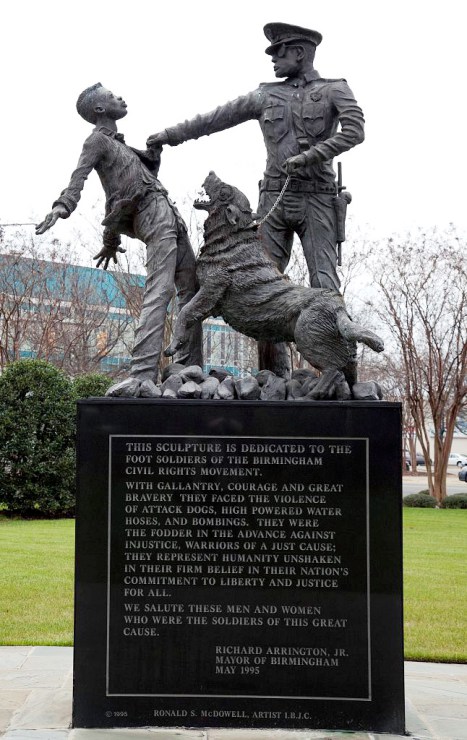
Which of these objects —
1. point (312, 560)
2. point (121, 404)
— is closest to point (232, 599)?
point (312, 560)

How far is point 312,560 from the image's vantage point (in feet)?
16.5

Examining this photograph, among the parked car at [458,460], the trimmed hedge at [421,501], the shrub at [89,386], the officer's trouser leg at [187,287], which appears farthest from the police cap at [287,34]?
the parked car at [458,460]

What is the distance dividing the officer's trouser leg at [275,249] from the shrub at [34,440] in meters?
11.1

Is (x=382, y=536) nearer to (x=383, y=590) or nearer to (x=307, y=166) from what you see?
(x=383, y=590)

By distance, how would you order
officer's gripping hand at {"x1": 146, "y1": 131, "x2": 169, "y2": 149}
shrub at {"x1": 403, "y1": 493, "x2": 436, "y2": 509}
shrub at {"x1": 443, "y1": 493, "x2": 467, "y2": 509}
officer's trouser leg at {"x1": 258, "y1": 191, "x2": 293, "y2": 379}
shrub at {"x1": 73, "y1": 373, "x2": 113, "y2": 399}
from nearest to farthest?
officer's gripping hand at {"x1": 146, "y1": 131, "x2": 169, "y2": 149}
officer's trouser leg at {"x1": 258, "y1": 191, "x2": 293, "y2": 379}
shrub at {"x1": 73, "y1": 373, "x2": 113, "y2": 399}
shrub at {"x1": 443, "y1": 493, "x2": 467, "y2": 509}
shrub at {"x1": 403, "y1": 493, "x2": 436, "y2": 509}

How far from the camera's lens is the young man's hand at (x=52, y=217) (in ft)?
18.1

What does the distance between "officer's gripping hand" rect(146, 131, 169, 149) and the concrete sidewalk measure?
3.79 metres

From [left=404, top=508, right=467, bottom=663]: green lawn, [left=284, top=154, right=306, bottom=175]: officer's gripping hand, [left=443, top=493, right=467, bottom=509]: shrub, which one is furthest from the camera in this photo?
[left=443, top=493, right=467, bottom=509]: shrub

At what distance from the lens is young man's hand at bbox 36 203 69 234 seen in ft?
18.1

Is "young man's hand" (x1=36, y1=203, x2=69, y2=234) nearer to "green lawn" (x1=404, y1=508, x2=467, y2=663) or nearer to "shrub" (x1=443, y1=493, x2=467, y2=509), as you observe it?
"green lawn" (x1=404, y1=508, x2=467, y2=663)

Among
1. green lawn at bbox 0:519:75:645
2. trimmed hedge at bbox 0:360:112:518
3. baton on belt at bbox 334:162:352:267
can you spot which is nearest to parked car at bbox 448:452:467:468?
trimmed hedge at bbox 0:360:112:518

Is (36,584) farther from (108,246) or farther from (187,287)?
(187,287)

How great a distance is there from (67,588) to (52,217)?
6083mm

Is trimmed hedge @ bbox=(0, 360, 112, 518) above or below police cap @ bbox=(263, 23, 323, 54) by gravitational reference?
below
